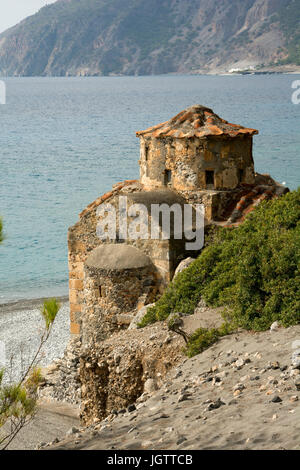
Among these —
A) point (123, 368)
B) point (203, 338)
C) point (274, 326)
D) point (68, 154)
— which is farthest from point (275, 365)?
point (68, 154)

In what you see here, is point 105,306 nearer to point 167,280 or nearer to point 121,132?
point 167,280

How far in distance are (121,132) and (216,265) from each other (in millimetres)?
69430

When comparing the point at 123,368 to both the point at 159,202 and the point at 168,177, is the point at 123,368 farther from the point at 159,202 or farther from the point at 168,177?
the point at 168,177

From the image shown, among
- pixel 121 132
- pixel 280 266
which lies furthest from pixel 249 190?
pixel 121 132

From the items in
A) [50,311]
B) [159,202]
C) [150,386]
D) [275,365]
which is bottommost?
[150,386]

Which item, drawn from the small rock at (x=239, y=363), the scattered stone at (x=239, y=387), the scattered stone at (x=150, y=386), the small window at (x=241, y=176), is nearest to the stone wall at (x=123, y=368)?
the scattered stone at (x=150, y=386)

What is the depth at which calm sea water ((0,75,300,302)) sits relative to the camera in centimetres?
3438

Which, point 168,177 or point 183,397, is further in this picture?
point 168,177

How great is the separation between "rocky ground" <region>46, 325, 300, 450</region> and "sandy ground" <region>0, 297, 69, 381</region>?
10202mm

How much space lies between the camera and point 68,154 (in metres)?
67.4

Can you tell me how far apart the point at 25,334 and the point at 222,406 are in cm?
1661

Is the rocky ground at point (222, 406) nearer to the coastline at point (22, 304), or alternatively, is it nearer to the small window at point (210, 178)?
the small window at point (210, 178)

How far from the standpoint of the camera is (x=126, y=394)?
9211 mm

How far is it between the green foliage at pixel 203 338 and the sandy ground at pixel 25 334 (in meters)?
9.27
